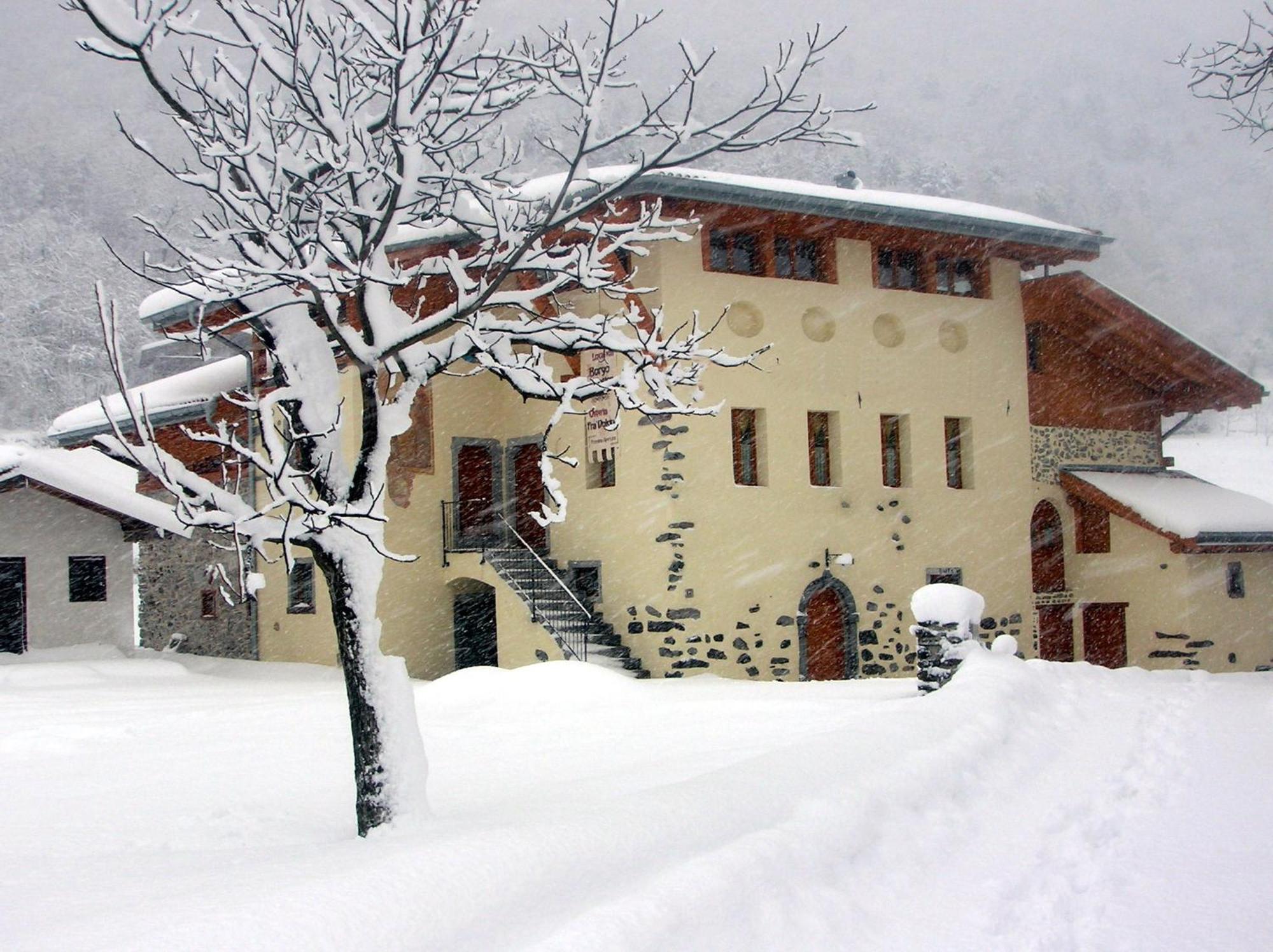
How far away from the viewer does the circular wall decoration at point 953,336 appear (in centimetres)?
1919

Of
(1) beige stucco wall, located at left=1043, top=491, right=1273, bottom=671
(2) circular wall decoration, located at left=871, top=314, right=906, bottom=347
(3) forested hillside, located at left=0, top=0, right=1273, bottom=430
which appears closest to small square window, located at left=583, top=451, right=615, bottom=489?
(2) circular wall decoration, located at left=871, top=314, right=906, bottom=347

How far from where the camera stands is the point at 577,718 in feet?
38.4

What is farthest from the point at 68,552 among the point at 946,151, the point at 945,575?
the point at 946,151

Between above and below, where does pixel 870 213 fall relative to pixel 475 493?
above

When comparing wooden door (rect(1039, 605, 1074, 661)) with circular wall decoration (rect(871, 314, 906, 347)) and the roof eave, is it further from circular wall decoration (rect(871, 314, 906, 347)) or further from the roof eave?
the roof eave

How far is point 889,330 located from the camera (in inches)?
733

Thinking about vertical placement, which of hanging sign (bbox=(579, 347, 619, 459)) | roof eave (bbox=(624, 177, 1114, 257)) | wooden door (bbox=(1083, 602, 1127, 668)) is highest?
roof eave (bbox=(624, 177, 1114, 257))

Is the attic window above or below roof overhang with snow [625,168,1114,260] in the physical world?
below

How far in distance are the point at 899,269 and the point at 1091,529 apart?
5871mm

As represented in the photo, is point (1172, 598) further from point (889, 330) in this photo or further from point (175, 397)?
point (175, 397)

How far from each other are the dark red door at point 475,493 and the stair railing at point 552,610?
0.84 metres

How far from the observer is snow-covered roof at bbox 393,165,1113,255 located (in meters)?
15.6

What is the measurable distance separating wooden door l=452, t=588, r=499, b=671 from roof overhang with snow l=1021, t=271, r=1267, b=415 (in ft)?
32.6

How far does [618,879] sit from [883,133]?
66.9 metres
